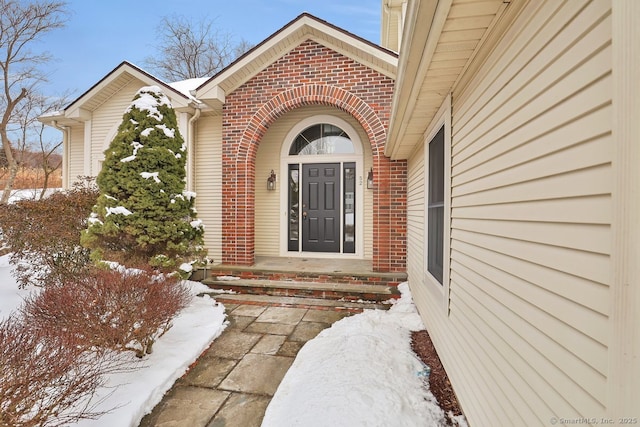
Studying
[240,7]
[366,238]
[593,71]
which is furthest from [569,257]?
[240,7]

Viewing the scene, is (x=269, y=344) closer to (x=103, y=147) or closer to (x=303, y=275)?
(x=303, y=275)

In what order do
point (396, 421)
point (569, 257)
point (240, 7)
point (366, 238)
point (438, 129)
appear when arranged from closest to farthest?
point (569, 257)
point (396, 421)
point (438, 129)
point (366, 238)
point (240, 7)

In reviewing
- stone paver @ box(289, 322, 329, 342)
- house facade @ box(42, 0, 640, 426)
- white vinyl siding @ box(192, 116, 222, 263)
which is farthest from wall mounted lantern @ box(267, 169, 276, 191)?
stone paver @ box(289, 322, 329, 342)

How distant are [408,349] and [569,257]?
2.41 m

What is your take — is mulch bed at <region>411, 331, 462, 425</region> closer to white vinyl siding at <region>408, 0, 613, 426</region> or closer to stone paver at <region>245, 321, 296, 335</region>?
white vinyl siding at <region>408, 0, 613, 426</region>

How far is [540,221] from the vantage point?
129cm

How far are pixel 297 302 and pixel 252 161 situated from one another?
117 inches

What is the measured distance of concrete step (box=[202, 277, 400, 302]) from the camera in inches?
197

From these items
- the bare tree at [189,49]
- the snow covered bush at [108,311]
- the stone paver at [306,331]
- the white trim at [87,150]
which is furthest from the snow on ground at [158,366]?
the bare tree at [189,49]

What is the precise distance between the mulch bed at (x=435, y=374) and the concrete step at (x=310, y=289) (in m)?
1.34

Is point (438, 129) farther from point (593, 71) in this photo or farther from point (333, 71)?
point (333, 71)

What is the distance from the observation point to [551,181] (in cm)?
121

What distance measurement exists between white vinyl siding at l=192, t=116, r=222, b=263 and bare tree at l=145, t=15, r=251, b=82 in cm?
1073

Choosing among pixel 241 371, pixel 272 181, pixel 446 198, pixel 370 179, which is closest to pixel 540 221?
pixel 446 198
